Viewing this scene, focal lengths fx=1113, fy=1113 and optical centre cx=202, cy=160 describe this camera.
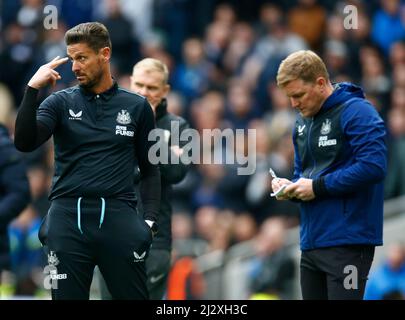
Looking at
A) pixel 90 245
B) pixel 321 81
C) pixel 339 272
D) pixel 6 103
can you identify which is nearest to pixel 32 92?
pixel 90 245

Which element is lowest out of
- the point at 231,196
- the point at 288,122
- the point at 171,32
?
the point at 231,196

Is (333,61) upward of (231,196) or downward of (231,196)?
upward

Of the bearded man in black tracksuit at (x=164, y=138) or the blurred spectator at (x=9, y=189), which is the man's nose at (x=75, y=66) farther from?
the blurred spectator at (x=9, y=189)

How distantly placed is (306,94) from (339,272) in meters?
1.19

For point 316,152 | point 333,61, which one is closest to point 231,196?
point 333,61

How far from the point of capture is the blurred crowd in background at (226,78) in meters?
13.9

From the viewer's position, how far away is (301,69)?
729cm

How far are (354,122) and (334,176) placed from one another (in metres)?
0.37

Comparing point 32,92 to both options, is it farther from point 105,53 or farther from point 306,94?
point 306,94

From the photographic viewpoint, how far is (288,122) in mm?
14531

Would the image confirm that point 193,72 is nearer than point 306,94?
No

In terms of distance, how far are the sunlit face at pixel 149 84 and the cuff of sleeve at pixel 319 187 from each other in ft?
5.95

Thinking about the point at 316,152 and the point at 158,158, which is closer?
the point at 316,152

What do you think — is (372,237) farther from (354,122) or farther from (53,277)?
(53,277)
